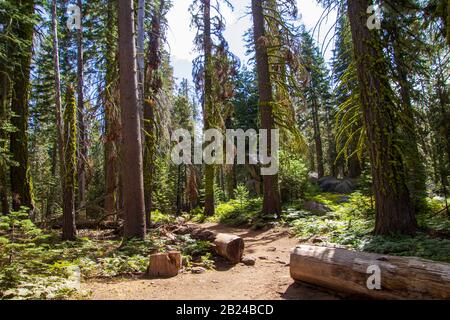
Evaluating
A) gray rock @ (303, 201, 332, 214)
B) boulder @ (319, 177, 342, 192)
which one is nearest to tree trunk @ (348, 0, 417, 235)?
gray rock @ (303, 201, 332, 214)

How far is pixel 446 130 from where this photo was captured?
948 cm

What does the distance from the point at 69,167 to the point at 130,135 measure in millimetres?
2623

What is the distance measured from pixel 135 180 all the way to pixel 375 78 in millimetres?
6493

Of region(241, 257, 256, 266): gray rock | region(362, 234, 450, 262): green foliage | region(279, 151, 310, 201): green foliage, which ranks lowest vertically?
region(241, 257, 256, 266): gray rock

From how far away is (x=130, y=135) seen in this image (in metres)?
9.00

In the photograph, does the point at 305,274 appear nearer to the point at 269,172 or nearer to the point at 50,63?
the point at 269,172

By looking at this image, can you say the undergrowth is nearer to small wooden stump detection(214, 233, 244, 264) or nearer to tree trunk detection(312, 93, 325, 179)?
small wooden stump detection(214, 233, 244, 264)

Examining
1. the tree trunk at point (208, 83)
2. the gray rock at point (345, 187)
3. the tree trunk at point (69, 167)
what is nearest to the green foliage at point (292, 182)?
the tree trunk at point (208, 83)

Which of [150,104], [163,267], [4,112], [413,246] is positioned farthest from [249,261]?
[4,112]

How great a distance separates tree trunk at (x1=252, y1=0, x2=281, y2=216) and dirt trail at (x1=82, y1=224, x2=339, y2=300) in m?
5.47

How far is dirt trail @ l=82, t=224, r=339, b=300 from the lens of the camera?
200 inches

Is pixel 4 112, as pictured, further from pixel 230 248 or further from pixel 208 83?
pixel 230 248

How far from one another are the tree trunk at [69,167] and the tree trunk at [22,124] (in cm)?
254

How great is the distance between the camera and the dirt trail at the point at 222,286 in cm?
509
